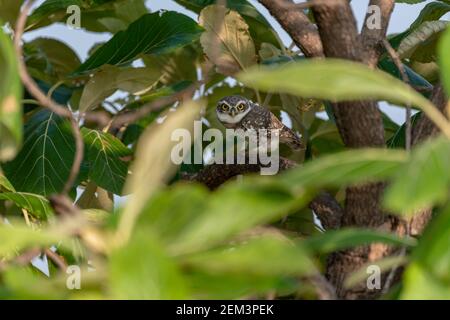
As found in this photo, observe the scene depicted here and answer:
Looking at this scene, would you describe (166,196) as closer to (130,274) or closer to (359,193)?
(130,274)

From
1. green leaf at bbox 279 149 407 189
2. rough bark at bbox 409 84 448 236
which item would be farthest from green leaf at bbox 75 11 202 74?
green leaf at bbox 279 149 407 189

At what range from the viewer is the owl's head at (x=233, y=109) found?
2791 millimetres

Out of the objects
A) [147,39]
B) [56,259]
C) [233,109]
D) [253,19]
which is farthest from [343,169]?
[233,109]

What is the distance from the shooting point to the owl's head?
2.79 meters

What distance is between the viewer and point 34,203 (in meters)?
1.40

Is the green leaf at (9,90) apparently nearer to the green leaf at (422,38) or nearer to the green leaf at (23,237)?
the green leaf at (23,237)

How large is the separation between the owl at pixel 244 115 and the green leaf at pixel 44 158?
2.36ft

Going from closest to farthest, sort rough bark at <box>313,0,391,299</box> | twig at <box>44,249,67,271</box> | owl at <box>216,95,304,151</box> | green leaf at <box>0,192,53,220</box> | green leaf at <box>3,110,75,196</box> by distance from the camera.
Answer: twig at <box>44,249,67,271</box>, rough bark at <box>313,0,391,299</box>, green leaf at <box>0,192,53,220</box>, green leaf at <box>3,110,75,196</box>, owl at <box>216,95,304,151</box>

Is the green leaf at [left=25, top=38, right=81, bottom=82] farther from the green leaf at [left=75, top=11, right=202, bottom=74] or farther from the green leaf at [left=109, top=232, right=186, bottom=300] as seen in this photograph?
the green leaf at [left=109, top=232, right=186, bottom=300]

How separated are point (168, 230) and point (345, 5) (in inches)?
17.5

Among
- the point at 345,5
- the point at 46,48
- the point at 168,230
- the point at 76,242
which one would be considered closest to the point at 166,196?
the point at 168,230

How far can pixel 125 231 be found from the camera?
50cm

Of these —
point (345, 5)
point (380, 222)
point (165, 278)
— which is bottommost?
point (165, 278)

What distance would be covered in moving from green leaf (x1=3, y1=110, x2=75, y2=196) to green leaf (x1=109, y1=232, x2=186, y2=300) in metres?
1.27
